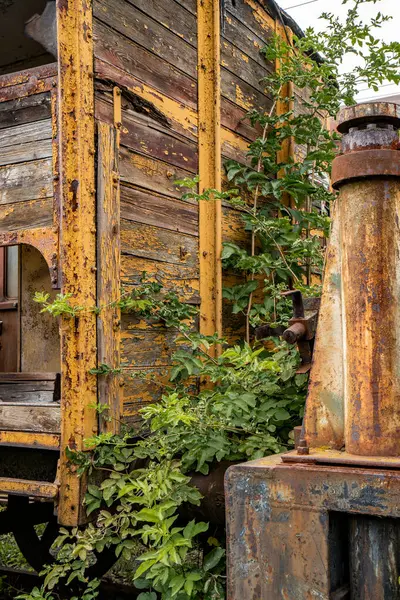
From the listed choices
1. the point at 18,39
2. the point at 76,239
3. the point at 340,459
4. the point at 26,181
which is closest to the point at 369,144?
the point at 340,459

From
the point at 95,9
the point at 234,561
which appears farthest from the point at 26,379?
the point at 234,561

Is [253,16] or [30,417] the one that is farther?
[253,16]

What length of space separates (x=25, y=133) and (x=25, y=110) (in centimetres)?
13

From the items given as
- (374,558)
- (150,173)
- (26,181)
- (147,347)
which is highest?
(150,173)

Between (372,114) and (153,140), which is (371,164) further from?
(153,140)

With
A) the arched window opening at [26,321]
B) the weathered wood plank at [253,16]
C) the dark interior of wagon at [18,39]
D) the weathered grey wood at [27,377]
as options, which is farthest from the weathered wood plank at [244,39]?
the weathered grey wood at [27,377]

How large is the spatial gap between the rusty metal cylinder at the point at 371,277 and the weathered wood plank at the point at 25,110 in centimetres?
216

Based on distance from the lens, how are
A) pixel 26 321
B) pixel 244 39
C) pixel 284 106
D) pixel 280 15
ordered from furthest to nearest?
pixel 26 321 → pixel 280 15 → pixel 284 106 → pixel 244 39

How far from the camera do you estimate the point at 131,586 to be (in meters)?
4.41

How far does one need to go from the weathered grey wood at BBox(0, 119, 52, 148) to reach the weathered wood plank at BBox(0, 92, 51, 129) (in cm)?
3

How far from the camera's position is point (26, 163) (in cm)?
371

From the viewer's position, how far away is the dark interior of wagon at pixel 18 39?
→ 5.38 meters

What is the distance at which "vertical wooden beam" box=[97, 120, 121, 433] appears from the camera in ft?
11.4

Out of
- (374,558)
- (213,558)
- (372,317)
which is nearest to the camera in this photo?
(374,558)
